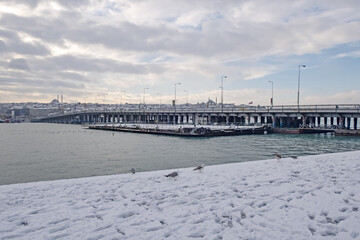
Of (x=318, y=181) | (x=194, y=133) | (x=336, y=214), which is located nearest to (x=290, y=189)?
(x=318, y=181)

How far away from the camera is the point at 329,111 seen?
63.4 meters

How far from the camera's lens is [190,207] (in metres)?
7.84

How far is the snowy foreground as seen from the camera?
6.38 meters

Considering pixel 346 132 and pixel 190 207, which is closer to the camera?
pixel 190 207

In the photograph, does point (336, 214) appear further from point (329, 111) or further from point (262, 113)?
point (262, 113)

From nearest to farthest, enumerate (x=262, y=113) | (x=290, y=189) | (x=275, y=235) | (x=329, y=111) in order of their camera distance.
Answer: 1. (x=275, y=235)
2. (x=290, y=189)
3. (x=329, y=111)
4. (x=262, y=113)

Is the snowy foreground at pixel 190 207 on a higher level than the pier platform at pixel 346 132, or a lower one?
higher

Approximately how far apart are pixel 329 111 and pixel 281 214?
64110 millimetres

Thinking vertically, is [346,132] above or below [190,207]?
below

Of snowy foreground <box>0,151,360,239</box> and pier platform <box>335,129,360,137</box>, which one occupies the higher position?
snowy foreground <box>0,151,360,239</box>

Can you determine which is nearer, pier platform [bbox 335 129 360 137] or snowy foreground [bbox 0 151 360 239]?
snowy foreground [bbox 0 151 360 239]

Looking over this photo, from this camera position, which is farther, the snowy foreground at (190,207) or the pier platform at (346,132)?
the pier platform at (346,132)

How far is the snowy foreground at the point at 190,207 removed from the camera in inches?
251

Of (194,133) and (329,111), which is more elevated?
(329,111)
